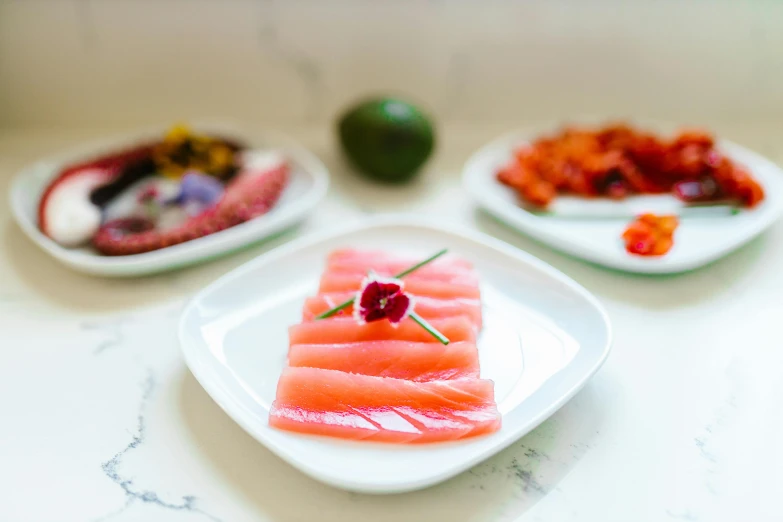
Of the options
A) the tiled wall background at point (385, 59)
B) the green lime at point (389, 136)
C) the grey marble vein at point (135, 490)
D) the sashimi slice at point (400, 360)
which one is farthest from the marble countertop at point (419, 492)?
the tiled wall background at point (385, 59)

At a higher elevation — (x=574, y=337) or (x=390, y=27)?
(x=390, y=27)

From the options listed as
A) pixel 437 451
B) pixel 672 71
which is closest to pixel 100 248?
pixel 437 451

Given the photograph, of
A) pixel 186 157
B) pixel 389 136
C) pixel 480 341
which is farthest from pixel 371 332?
pixel 186 157

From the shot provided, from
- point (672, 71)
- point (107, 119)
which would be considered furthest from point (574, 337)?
point (107, 119)

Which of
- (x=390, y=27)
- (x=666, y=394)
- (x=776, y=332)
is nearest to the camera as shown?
(x=666, y=394)

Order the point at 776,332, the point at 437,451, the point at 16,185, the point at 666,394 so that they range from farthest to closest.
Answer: the point at 16,185, the point at 776,332, the point at 666,394, the point at 437,451

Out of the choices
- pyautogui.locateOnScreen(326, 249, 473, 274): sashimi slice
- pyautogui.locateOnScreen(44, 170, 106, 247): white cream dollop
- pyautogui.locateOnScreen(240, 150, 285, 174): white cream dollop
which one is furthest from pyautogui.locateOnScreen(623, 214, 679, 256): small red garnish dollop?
pyautogui.locateOnScreen(44, 170, 106, 247): white cream dollop

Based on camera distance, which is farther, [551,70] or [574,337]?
[551,70]

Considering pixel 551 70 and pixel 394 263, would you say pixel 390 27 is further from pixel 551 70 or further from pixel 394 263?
pixel 394 263
